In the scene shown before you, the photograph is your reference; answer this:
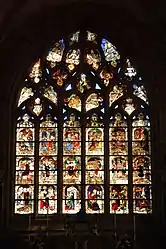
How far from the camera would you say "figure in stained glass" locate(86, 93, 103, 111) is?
16.6 m

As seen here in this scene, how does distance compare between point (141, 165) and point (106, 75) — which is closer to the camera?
point (141, 165)

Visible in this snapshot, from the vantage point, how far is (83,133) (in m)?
16.4

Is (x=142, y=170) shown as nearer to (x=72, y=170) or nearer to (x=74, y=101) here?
(x=72, y=170)

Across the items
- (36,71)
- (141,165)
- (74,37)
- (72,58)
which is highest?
(74,37)

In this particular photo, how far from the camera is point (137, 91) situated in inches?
654

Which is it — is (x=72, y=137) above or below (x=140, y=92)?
below

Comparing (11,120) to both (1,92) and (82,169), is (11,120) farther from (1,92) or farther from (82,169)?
(82,169)

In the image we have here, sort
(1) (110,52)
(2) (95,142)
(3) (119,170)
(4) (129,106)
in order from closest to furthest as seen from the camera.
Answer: (3) (119,170) → (2) (95,142) → (4) (129,106) → (1) (110,52)

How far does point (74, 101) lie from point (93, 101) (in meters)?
0.44

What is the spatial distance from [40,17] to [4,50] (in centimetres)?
116

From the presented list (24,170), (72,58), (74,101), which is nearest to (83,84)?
(74,101)

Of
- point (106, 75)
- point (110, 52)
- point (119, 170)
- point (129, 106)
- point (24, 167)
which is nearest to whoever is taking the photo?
point (119, 170)

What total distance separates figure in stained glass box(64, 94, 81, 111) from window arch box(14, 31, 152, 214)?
0.02m

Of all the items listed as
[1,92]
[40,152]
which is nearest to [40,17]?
[1,92]
